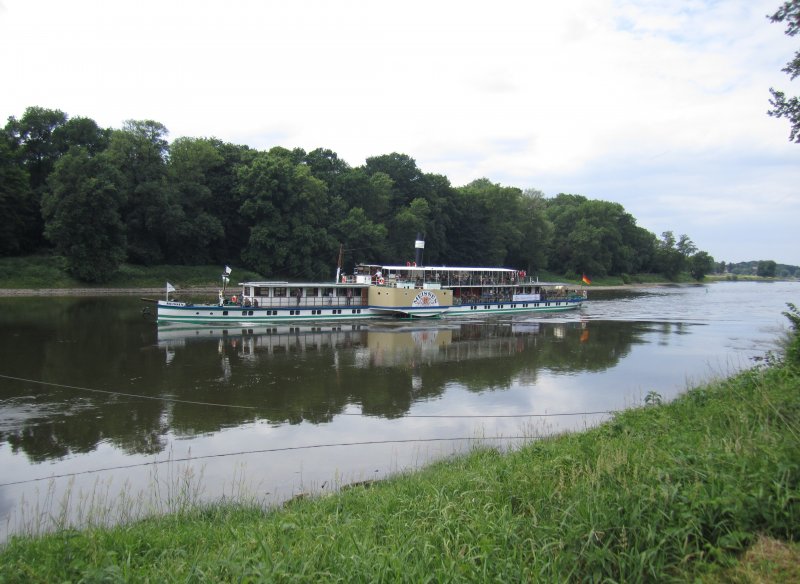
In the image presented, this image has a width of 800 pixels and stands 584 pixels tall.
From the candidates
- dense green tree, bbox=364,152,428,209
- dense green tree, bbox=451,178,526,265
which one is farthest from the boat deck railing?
dense green tree, bbox=451,178,526,265

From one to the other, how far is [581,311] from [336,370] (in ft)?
139

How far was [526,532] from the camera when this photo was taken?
6359 millimetres

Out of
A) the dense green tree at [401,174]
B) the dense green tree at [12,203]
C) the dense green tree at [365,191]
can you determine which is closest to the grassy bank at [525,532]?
the dense green tree at [12,203]

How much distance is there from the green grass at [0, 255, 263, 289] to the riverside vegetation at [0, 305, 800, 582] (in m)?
53.7

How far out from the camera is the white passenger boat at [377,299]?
132 feet

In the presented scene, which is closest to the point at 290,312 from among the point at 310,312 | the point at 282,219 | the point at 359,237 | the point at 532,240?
the point at 310,312

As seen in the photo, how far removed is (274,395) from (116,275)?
152 ft

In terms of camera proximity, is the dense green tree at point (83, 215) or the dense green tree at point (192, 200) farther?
the dense green tree at point (192, 200)

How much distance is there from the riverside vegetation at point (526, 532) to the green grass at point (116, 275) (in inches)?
2116

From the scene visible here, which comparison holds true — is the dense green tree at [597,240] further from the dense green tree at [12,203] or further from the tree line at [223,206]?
the dense green tree at [12,203]

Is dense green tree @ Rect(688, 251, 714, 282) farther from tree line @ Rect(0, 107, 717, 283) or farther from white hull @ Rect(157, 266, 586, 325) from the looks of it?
white hull @ Rect(157, 266, 586, 325)

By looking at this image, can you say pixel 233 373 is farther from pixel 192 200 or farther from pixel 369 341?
pixel 192 200

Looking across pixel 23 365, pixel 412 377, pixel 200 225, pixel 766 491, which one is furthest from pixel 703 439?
pixel 200 225

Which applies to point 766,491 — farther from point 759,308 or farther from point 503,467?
point 759,308
